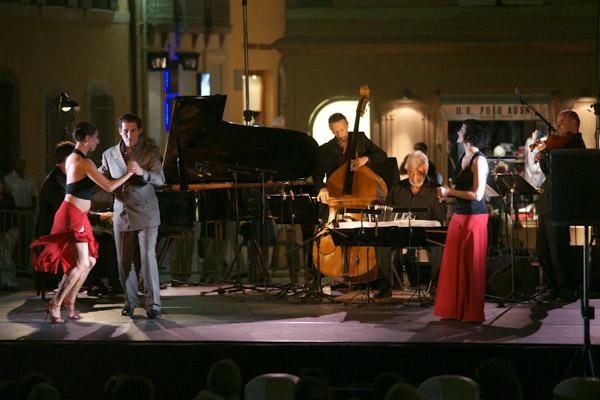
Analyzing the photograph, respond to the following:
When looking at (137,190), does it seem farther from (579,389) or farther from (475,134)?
(579,389)

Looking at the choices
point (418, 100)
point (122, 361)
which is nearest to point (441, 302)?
point (122, 361)

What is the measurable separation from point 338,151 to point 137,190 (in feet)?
8.08

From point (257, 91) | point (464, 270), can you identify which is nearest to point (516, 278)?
point (464, 270)

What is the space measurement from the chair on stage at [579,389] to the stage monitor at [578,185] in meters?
1.06

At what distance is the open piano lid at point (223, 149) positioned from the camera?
29.2ft

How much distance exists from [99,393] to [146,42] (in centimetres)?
1301

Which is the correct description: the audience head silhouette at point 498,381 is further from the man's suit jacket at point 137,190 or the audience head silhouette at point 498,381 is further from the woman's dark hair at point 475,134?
the man's suit jacket at point 137,190

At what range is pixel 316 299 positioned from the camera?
9031 mm

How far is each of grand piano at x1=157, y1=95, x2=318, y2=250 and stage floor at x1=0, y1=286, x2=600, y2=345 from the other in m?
0.98

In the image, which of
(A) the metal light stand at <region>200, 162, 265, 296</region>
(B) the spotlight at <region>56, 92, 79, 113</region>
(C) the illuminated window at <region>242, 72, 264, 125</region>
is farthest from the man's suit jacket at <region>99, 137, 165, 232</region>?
(C) the illuminated window at <region>242, 72, 264, 125</region>

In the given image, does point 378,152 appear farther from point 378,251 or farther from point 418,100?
point 418,100

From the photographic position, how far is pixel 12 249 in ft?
37.3

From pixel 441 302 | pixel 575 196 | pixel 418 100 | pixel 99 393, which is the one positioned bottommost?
pixel 99 393

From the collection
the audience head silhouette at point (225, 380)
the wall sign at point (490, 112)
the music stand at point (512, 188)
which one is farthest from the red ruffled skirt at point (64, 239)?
the wall sign at point (490, 112)
